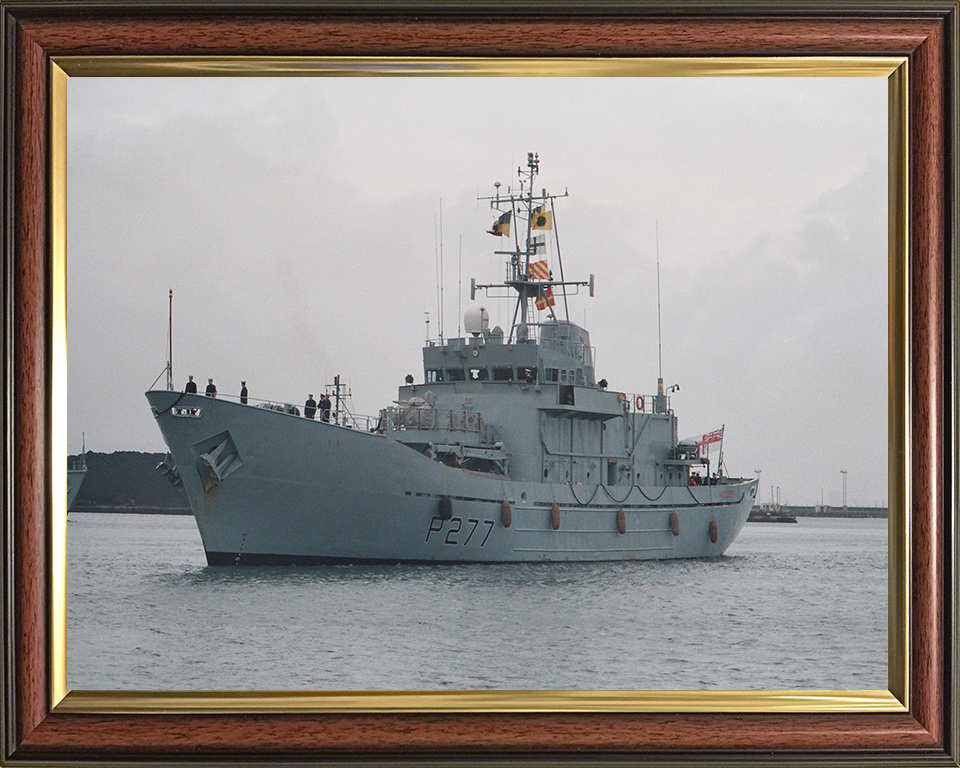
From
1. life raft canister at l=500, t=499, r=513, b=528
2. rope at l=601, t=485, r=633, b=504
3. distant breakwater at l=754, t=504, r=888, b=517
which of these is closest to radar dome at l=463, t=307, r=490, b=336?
distant breakwater at l=754, t=504, r=888, b=517

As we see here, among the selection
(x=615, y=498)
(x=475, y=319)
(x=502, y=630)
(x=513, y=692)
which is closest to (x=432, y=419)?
(x=615, y=498)

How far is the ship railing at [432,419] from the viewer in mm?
7520

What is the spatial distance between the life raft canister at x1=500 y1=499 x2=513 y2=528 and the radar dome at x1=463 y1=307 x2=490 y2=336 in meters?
5.16

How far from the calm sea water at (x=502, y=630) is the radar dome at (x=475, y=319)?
1723 millimetres

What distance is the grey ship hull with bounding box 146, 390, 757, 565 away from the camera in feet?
27.5

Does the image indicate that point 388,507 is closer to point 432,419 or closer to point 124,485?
point 432,419

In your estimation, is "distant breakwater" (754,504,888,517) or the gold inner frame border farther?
"distant breakwater" (754,504,888,517)

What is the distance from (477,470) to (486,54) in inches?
326

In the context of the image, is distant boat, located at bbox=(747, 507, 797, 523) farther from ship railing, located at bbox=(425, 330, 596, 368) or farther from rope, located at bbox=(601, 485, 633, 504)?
rope, located at bbox=(601, 485, 633, 504)

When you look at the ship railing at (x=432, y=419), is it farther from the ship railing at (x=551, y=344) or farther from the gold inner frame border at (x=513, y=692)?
the gold inner frame border at (x=513, y=692)

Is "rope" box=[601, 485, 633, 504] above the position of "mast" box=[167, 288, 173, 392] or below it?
below

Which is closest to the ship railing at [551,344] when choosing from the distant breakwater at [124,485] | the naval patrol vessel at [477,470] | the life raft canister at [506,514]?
the naval patrol vessel at [477,470]

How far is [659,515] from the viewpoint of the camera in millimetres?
11367

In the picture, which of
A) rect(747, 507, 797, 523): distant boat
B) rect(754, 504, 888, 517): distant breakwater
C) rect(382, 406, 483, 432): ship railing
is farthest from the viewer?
rect(382, 406, 483, 432): ship railing
